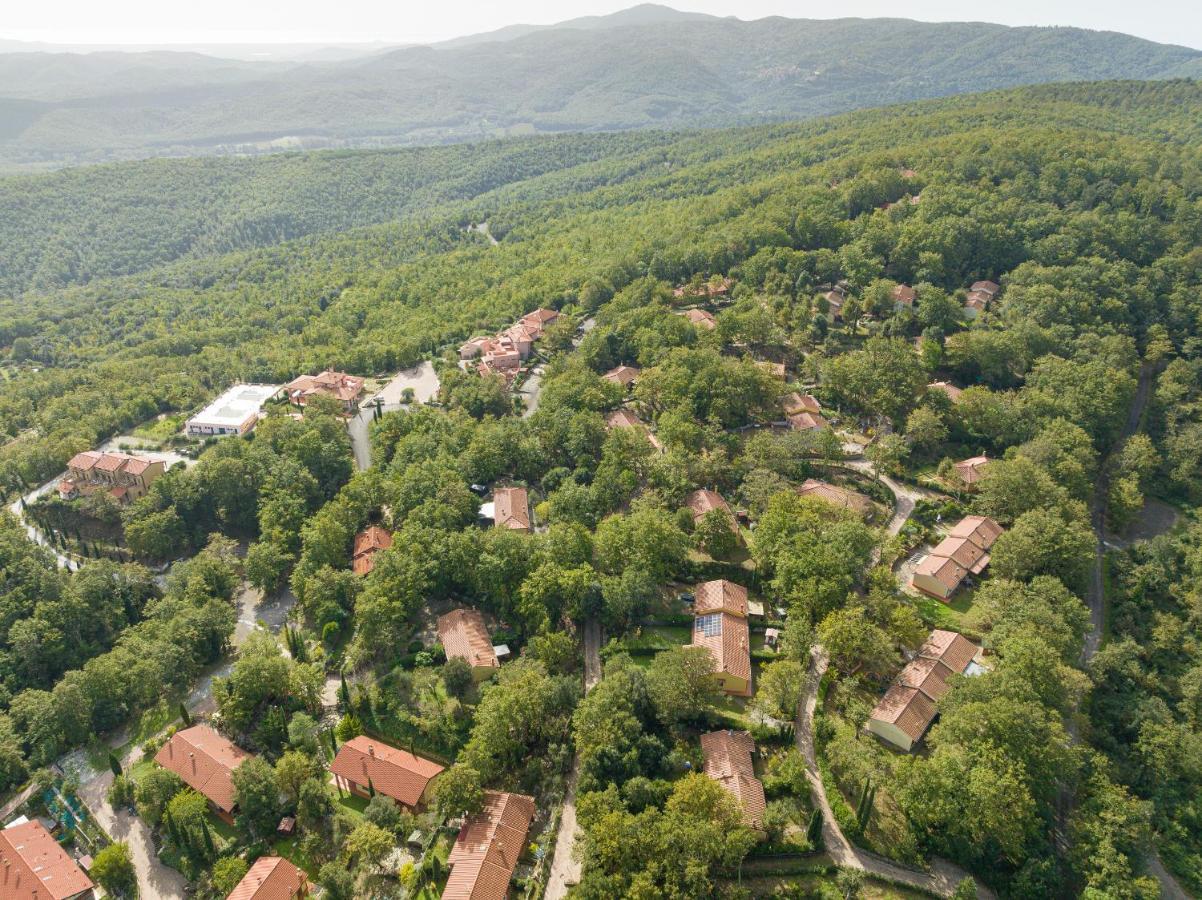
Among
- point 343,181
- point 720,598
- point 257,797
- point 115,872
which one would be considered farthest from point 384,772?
point 343,181

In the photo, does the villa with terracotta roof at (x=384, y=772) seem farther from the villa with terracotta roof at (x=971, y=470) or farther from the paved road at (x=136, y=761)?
the villa with terracotta roof at (x=971, y=470)

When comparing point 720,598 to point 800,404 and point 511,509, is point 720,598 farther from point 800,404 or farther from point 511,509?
point 800,404

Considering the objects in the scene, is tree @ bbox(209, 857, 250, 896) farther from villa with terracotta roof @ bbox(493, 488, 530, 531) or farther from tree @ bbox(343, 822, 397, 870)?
villa with terracotta roof @ bbox(493, 488, 530, 531)

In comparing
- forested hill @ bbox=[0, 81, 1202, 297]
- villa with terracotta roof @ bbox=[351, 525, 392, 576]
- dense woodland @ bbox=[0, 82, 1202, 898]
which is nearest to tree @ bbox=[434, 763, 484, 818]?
dense woodland @ bbox=[0, 82, 1202, 898]

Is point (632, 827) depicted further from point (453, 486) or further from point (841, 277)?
point (841, 277)

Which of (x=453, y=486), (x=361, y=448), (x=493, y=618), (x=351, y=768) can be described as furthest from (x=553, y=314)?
(x=351, y=768)

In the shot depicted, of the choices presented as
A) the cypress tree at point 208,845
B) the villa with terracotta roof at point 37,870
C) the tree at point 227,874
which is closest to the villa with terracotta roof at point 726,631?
the tree at point 227,874
